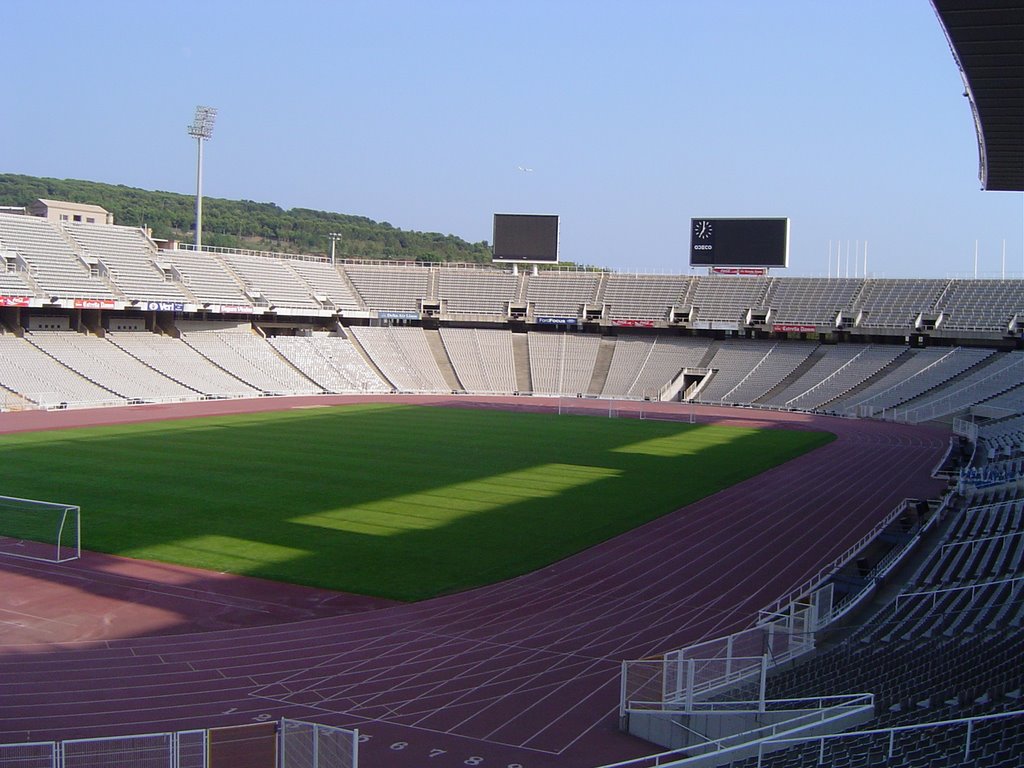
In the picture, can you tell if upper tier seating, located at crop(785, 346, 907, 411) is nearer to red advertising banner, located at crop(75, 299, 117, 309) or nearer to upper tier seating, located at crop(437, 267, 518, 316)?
upper tier seating, located at crop(437, 267, 518, 316)

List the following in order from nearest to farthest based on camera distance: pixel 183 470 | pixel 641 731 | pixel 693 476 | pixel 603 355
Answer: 1. pixel 641 731
2. pixel 183 470
3. pixel 693 476
4. pixel 603 355

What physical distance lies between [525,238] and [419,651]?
58437 millimetres

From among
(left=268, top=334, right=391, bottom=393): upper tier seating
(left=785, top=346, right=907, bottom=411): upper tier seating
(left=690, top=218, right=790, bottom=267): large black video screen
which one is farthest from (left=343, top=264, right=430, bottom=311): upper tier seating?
(left=785, top=346, right=907, bottom=411): upper tier seating

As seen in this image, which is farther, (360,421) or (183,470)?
(360,421)

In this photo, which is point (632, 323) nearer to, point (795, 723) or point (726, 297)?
point (726, 297)

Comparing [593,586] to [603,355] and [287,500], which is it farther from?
[603,355]

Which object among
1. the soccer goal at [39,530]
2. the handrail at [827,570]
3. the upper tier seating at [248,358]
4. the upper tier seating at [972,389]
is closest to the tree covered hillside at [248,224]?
the upper tier seating at [248,358]

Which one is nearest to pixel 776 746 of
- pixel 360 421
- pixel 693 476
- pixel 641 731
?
pixel 641 731

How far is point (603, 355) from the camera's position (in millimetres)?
69562

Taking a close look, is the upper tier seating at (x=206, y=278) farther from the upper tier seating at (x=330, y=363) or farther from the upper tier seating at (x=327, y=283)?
the upper tier seating at (x=327, y=283)

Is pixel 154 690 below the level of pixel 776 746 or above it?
below

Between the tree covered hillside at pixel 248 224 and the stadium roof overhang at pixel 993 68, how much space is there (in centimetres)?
11355

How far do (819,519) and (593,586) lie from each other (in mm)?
9655

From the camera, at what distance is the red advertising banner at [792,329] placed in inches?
2613
